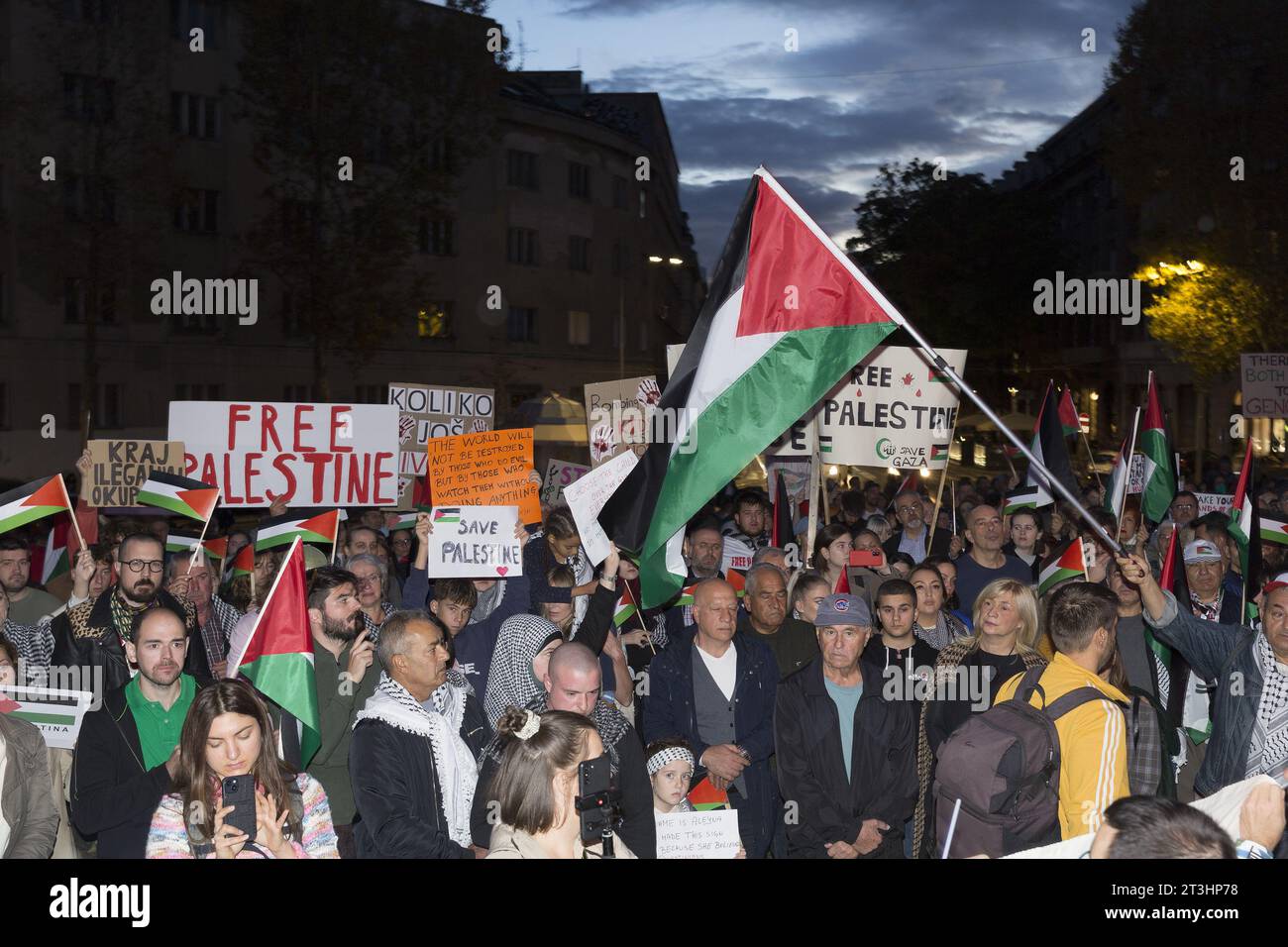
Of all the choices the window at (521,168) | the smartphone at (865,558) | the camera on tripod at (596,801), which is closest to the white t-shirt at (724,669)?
the camera on tripod at (596,801)

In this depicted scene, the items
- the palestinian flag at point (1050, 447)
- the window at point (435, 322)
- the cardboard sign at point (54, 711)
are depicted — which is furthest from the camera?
the window at point (435, 322)

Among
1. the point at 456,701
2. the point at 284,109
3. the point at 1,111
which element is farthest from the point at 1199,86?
the point at 456,701

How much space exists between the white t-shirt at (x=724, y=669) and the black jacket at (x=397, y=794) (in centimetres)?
190

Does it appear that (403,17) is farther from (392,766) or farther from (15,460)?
(392,766)

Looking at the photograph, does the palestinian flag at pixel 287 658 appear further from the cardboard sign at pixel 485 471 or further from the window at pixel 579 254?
the window at pixel 579 254

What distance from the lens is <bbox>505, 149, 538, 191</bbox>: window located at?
45.6m

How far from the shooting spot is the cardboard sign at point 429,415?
11688mm

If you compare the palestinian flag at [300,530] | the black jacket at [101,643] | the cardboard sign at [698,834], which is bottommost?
the cardboard sign at [698,834]

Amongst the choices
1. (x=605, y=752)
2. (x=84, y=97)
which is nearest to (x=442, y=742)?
(x=605, y=752)

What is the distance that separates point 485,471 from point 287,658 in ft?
10.4

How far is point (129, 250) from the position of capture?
28844mm

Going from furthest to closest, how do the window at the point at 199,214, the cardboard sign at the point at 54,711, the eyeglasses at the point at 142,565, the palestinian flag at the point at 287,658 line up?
1. the window at the point at 199,214
2. the eyeglasses at the point at 142,565
3. the palestinian flag at the point at 287,658
4. the cardboard sign at the point at 54,711

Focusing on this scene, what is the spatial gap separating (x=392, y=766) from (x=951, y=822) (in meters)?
1.99

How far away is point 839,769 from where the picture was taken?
558 cm
